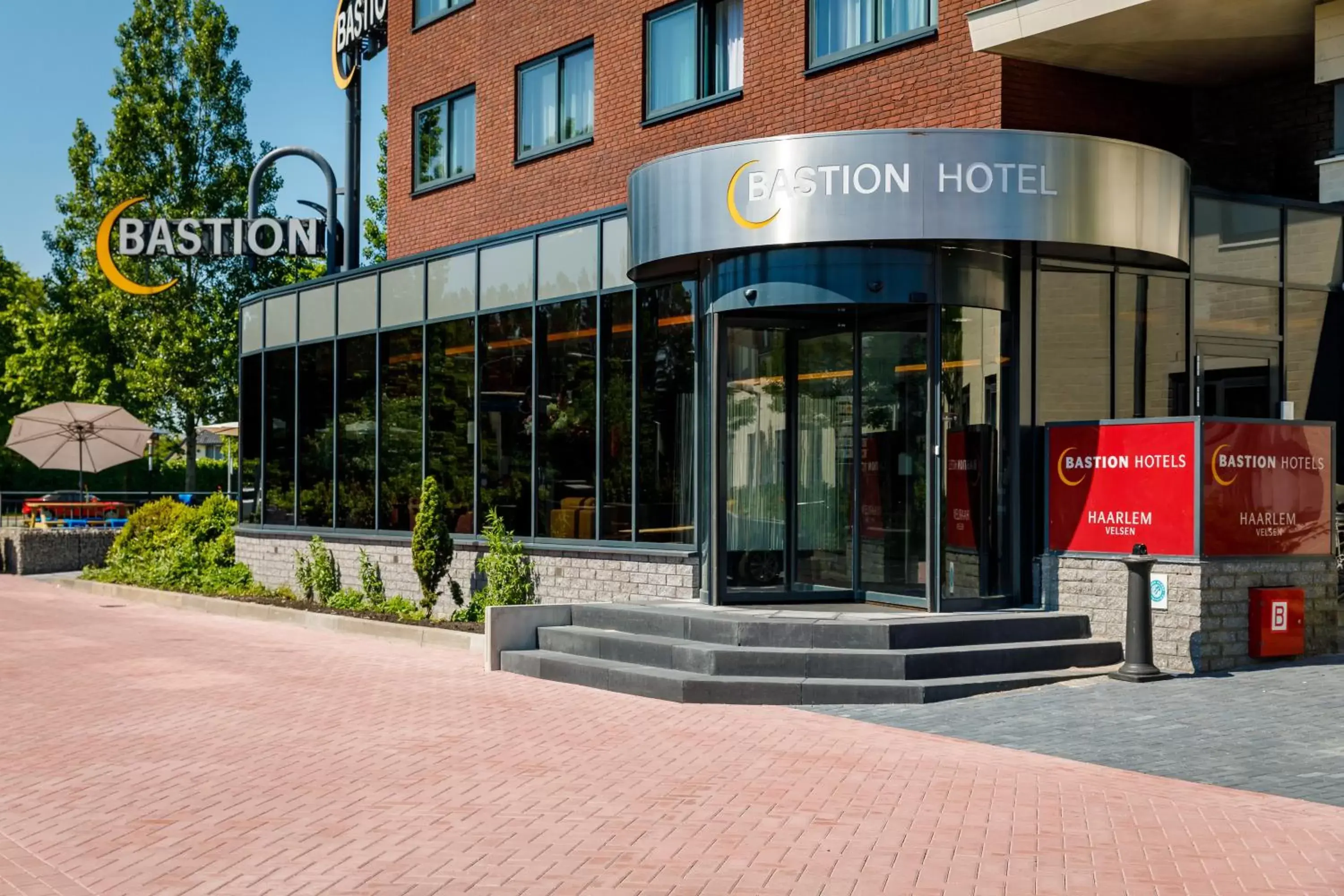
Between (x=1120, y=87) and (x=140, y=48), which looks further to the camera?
(x=140, y=48)

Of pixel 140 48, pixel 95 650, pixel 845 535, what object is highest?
pixel 140 48

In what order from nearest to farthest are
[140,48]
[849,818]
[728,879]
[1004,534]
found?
[728,879] → [849,818] → [1004,534] → [140,48]

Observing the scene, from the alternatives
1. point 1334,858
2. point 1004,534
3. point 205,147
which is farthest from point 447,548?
point 205,147

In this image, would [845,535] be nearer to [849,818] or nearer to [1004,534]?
[1004,534]

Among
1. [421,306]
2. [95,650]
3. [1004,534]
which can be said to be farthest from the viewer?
[421,306]

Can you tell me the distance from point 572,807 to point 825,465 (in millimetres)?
7147

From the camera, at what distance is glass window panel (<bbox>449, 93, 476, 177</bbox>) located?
878 inches

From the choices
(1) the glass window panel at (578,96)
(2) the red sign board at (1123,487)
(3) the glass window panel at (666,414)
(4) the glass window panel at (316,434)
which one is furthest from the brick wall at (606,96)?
(2) the red sign board at (1123,487)

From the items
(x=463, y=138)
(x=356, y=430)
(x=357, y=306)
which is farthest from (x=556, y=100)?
(x=356, y=430)

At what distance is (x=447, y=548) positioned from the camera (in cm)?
1775

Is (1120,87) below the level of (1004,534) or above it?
above

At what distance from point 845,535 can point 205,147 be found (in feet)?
123

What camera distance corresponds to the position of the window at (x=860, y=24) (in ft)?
50.7

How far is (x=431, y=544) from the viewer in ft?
57.9
